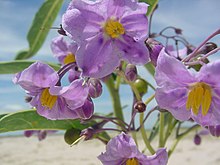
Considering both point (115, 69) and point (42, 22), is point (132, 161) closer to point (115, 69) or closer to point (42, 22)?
point (115, 69)

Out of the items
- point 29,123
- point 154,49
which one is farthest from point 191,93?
point 29,123

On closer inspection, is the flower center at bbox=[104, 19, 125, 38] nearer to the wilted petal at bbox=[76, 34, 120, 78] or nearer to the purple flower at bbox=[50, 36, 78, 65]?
the wilted petal at bbox=[76, 34, 120, 78]

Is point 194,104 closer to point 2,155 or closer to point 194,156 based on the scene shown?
point 194,156

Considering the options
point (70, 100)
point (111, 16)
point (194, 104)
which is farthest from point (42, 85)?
point (194, 104)

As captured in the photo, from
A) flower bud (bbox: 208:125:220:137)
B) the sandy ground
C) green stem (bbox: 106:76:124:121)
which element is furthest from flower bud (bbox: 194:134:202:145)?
the sandy ground

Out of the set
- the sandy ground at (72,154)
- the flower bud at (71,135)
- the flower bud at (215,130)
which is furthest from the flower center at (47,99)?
the sandy ground at (72,154)

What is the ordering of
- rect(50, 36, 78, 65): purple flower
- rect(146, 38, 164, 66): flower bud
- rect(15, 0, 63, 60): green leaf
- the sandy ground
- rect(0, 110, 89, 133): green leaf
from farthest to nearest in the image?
the sandy ground < rect(15, 0, 63, 60): green leaf < rect(50, 36, 78, 65): purple flower < rect(0, 110, 89, 133): green leaf < rect(146, 38, 164, 66): flower bud
